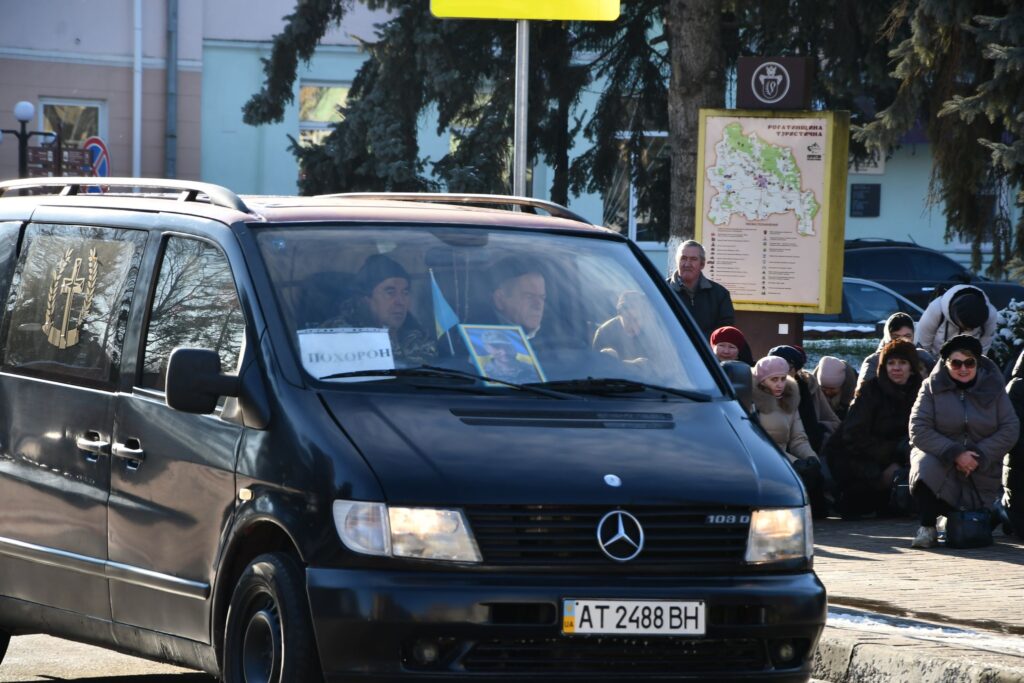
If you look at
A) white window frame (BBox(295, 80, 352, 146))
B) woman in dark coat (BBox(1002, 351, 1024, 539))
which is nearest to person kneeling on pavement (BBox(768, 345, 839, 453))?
woman in dark coat (BBox(1002, 351, 1024, 539))

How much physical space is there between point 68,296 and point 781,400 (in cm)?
647

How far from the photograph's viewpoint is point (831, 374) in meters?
14.1

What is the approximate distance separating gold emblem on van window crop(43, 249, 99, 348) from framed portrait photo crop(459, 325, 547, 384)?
5.09 ft

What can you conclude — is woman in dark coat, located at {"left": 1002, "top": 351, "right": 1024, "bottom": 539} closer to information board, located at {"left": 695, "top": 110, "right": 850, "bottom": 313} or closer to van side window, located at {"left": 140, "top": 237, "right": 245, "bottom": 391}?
information board, located at {"left": 695, "top": 110, "right": 850, "bottom": 313}

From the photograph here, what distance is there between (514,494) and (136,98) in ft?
111

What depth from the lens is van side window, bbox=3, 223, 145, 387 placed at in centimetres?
702

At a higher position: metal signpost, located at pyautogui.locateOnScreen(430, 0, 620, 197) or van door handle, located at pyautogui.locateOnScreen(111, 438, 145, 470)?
metal signpost, located at pyautogui.locateOnScreen(430, 0, 620, 197)

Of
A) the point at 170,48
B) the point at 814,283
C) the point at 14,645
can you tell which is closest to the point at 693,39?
the point at 814,283

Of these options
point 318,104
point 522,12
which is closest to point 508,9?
point 522,12

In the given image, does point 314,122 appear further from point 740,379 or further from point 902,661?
point 740,379

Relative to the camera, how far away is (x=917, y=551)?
11148mm

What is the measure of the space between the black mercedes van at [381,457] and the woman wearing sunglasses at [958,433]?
4.52 meters

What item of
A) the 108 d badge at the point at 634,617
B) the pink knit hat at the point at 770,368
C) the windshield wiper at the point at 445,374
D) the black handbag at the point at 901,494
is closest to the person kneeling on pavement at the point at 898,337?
the pink knit hat at the point at 770,368

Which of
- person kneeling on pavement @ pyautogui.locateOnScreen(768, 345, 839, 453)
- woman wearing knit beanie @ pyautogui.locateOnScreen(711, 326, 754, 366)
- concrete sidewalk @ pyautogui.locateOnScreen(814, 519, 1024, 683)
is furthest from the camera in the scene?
person kneeling on pavement @ pyautogui.locateOnScreen(768, 345, 839, 453)
